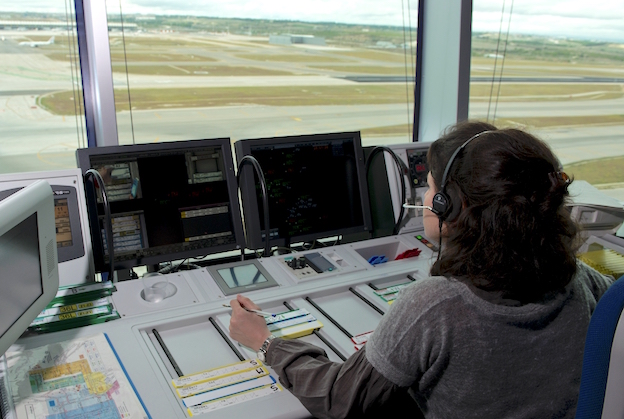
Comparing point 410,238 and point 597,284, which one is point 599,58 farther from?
point 597,284

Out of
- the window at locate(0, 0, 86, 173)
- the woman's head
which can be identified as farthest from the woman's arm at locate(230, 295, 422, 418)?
the window at locate(0, 0, 86, 173)

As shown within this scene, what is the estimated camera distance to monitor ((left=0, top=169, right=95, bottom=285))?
149cm

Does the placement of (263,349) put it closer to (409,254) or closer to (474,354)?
(474,354)

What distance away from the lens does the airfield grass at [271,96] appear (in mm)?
3311

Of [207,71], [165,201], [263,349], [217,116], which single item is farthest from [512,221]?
[217,116]

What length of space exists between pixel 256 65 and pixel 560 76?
122 inches

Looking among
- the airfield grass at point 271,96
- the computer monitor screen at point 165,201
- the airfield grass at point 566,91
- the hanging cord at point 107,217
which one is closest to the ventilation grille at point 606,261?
the computer monitor screen at point 165,201

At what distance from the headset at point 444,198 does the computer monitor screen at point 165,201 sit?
39.6 inches

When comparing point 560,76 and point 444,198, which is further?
point 560,76

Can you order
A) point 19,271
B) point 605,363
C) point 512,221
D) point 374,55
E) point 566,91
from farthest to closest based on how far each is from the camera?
point 566,91, point 374,55, point 19,271, point 512,221, point 605,363

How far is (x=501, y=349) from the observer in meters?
0.82

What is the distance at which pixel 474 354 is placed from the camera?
2.67ft

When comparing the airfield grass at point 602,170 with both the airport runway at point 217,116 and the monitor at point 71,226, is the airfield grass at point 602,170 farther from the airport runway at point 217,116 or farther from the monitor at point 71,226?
the monitor at point 71,226

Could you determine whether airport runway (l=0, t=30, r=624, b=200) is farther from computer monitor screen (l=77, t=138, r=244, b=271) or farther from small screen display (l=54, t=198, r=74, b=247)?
small screen display (l=54, t=198, r=74, b=247)
